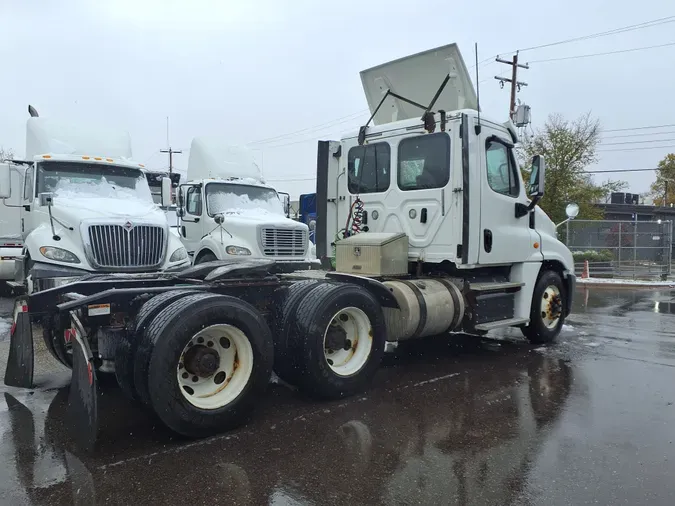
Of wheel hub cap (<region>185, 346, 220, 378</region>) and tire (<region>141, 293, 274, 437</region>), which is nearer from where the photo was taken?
tire (<region>141, 293, 274, 437</region>)

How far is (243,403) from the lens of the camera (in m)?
4.56

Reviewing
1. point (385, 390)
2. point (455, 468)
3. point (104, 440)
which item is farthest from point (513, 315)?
point (104, 440)

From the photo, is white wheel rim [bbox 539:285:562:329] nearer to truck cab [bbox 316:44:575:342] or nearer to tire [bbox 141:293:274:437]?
truck cab [bbox 316:44:575:342]

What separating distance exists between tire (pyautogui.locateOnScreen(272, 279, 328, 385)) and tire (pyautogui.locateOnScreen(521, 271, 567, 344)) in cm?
391

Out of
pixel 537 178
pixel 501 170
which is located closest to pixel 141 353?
pixel 501 170

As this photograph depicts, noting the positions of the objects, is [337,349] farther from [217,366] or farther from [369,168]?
[369,168]

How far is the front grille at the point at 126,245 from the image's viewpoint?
26.2 feet

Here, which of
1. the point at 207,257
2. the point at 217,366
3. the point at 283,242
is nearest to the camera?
the point at 217,366

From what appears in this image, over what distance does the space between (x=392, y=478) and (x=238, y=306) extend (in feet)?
5.94

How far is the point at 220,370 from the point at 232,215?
302 inches

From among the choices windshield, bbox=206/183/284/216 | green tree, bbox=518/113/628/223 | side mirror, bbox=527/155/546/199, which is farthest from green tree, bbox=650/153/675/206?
side mirror, bbox=527/155/546/199

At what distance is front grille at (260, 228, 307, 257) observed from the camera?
11.3 metres

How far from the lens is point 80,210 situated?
27.1 feet

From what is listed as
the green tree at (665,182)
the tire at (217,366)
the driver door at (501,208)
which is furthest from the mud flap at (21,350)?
the green tree at (665,182)
